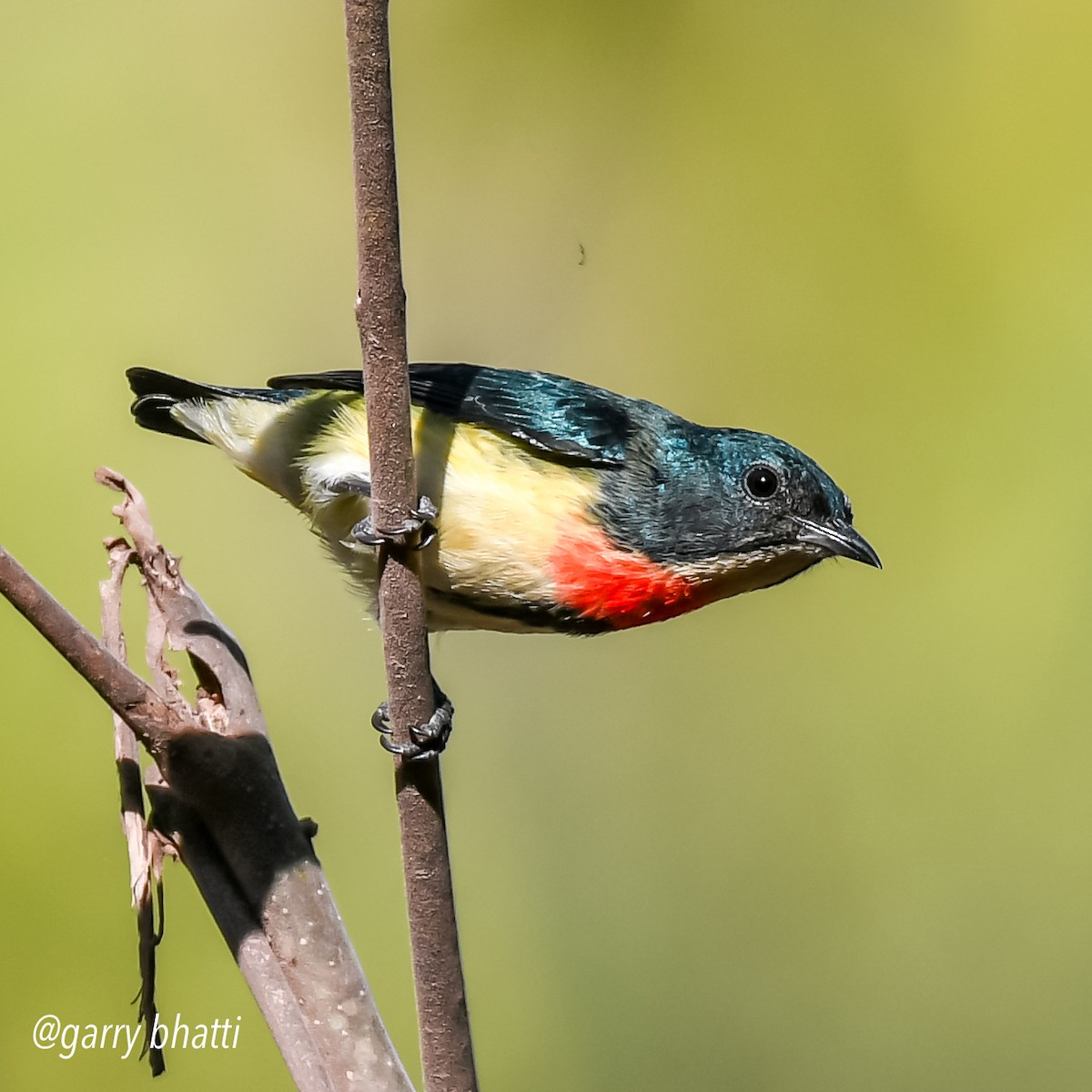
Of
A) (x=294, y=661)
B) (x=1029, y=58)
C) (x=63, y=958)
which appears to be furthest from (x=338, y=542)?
(x=1029, y=58)

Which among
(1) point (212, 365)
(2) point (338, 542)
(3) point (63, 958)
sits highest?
(1) point (212, 365)

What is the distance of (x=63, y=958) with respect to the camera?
3297mm

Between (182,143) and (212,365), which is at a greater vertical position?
(182,143)

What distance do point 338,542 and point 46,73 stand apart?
1998 millimetres

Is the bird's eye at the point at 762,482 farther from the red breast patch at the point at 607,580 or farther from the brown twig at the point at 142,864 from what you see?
the brown twig at the point at 142,864

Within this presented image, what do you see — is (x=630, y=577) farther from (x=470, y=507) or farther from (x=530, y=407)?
(x=530, y=407)

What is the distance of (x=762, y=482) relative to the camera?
2.69 m

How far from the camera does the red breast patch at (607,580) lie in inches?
102

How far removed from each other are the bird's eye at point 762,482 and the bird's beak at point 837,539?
0.24 ft

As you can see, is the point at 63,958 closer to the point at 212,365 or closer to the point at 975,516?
the point at 212,365

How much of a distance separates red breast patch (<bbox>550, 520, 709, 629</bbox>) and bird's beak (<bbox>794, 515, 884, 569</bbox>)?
0.76ft

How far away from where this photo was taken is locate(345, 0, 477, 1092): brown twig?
66.9 inches

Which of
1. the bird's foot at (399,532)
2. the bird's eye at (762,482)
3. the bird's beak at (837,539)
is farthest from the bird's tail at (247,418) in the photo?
the bird's beak at (837,539)

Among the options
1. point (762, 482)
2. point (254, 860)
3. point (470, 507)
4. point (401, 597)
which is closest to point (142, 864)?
point (254, 860)
